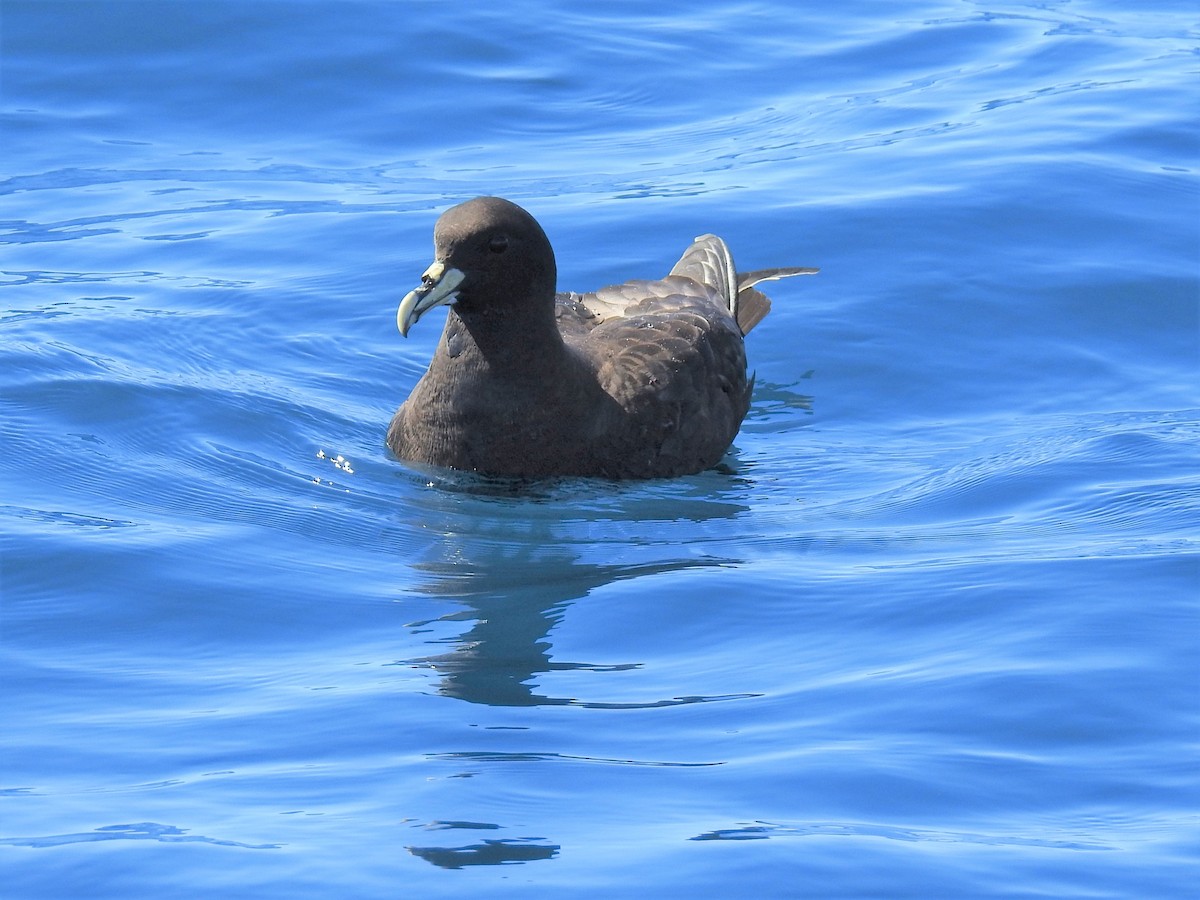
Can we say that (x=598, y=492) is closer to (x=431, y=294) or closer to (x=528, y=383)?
(x=528, y=383)

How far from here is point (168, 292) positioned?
10102 mm

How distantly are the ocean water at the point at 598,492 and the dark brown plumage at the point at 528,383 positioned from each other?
0.18m

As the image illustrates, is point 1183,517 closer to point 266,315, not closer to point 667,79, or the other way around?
point 266,315

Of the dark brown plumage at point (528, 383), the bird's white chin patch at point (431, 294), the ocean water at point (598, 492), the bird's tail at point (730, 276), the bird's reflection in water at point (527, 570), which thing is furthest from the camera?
the bird's tail at point (730, 276)

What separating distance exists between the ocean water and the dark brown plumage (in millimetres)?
184

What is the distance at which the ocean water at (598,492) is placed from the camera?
500 centimetres

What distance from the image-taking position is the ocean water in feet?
16.4

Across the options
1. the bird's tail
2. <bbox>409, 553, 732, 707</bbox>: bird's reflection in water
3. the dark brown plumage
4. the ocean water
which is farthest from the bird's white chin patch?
the bird's tail

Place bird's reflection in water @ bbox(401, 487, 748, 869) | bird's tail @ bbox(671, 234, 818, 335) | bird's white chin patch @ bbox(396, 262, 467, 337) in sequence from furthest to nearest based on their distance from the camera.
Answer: bird's tail @ bbox(671, 234, 818, 335) → bird's white chin patch @ bbox(396, 262, 467, 337) → bird's reflection in water @ bbox(401, 487, 748, 869)

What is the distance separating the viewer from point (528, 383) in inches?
306

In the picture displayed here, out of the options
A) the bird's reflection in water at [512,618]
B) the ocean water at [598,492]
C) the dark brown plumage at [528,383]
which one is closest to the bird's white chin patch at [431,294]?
the dark brown plumage at [528,383]

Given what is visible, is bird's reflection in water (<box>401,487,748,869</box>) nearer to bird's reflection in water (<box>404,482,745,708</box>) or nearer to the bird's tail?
bird's reflection in water (<box>404,482,745,708</box>)

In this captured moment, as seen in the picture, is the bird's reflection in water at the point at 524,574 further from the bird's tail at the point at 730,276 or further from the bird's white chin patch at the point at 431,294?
the bird's tail at the point at 730,276

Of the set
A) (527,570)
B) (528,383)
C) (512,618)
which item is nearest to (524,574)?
(527,570)
